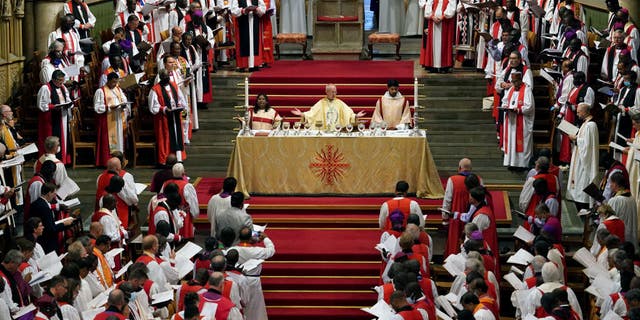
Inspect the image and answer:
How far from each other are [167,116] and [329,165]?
3.06 m

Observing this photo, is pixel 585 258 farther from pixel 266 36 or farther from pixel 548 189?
pixel 266 36

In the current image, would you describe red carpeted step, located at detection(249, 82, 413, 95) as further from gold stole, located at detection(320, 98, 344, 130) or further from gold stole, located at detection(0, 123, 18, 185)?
gold stole, located at detection(0, 123, 18, 185)

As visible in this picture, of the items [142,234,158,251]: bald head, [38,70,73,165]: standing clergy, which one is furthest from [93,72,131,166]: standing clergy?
[142,234,158,251]: bald head

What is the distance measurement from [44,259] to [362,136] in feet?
18.5

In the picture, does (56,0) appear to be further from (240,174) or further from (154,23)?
(240,174)

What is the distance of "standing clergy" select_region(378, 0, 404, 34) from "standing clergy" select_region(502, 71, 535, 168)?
23.9ft

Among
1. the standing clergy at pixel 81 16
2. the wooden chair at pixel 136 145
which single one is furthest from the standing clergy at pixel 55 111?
the standing clergy at pixel 81 16

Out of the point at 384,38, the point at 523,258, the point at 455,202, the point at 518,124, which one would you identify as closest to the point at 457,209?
the point at 455,202

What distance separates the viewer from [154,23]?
78.7ft

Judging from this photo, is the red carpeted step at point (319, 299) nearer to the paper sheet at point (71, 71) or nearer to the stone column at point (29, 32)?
the paper sheet at point (71, 71)

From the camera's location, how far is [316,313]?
55.4 feet

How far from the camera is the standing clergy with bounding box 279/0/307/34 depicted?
27.1m

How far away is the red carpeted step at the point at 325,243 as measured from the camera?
1772cm

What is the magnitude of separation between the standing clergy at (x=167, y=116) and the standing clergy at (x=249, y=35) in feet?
9.65
